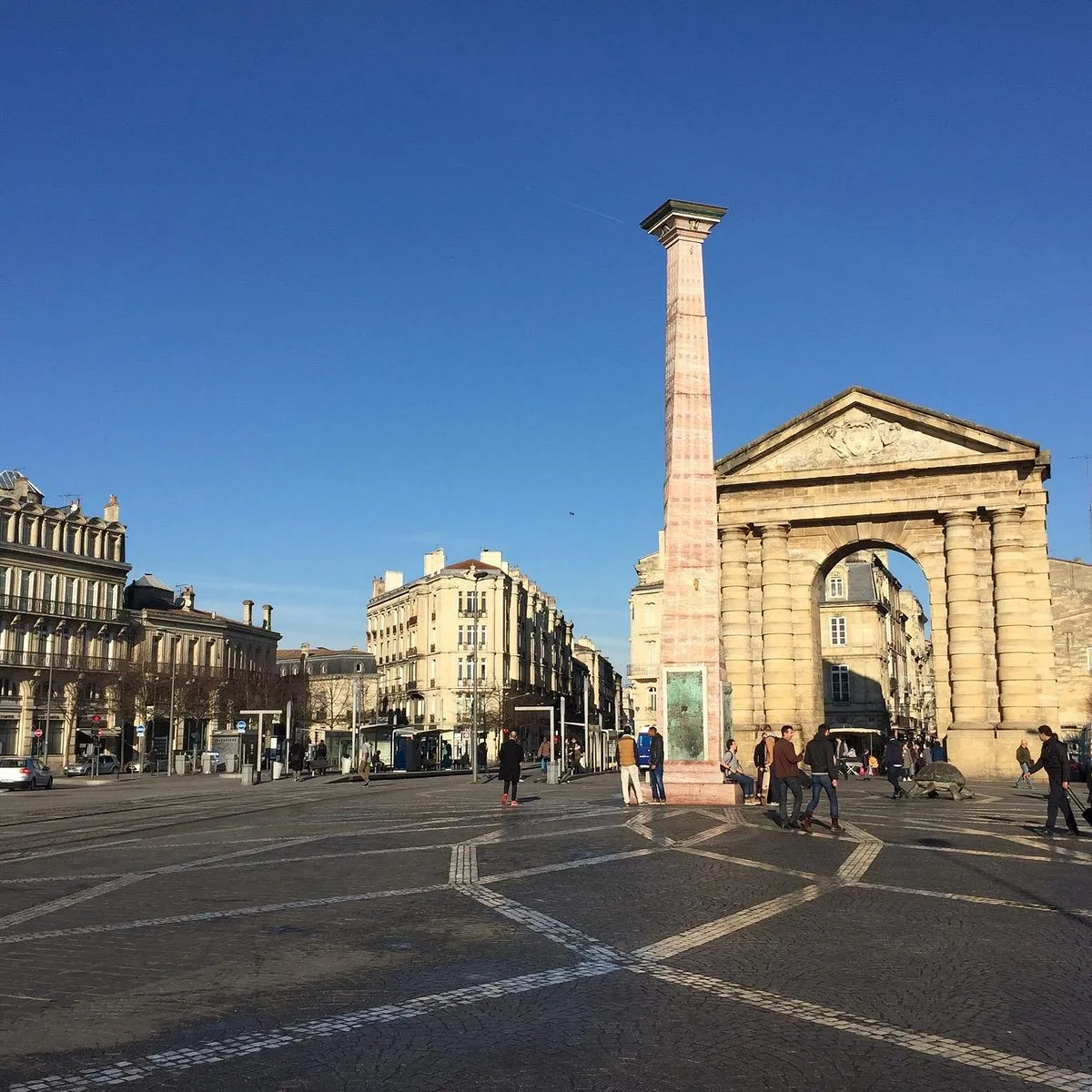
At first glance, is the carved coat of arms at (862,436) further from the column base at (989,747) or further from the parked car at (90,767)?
the parked car at (90,767)

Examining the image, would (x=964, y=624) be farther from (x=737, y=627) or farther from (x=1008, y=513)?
(x=737, y=627)

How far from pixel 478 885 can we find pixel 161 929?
3.51m

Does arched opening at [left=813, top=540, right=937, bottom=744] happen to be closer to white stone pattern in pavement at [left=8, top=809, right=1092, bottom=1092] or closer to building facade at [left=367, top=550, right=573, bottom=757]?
building facade at [left=367, top=550, right=573, bottom=757]

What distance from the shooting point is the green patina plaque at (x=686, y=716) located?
22938 millimetres

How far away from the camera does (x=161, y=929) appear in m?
9.41

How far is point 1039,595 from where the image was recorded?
4156 centimetres

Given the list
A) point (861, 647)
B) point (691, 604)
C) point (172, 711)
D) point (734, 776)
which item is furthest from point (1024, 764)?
point (172, 711)

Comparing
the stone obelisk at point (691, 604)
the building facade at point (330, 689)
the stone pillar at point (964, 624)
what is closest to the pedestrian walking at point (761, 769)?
the stone obelisk at point (691, 604)

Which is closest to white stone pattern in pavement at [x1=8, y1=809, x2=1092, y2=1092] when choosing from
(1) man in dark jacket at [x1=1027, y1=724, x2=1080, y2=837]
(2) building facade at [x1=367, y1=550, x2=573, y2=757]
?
(1) man in dark jacket at [x1=1027, y1=724, x2=1080, y2=837]

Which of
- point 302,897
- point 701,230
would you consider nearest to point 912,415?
point 701,230

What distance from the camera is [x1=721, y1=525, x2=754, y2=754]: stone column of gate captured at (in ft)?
145

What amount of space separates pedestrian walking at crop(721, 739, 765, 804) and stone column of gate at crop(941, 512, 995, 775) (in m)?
17.6

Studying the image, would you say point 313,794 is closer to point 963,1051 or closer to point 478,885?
point 478,885

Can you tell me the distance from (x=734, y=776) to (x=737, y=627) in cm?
2068
